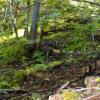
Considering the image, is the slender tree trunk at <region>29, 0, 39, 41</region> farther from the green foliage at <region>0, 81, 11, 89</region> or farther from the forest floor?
the green foliage at <region>0, 81, 11, 89</region>

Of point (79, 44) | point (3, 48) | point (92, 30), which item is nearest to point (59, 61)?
point (79, 44)

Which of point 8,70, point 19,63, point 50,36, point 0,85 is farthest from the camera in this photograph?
point 50,36

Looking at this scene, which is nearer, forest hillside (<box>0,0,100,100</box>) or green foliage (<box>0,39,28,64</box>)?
forest hillside (<box>0,0,100,100</box>)

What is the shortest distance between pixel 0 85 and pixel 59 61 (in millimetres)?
1783

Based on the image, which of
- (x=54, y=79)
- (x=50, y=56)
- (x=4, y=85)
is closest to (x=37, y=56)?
(x=50, y=56)

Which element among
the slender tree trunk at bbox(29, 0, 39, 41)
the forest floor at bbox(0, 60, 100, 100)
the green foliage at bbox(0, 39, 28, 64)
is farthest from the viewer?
the slender tree trunk at bbox(29, 0, 39, 41)

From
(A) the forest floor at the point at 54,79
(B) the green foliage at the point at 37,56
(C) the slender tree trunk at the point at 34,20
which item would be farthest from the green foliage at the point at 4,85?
(C) the slender tree trunk at the point at 34,20

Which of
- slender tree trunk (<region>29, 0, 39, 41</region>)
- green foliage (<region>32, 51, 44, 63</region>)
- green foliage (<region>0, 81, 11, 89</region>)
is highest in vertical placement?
slender tree trunk (<region>29, 0, 39, 41</region>)

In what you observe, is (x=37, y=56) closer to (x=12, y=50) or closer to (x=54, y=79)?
(x=12, y=50)

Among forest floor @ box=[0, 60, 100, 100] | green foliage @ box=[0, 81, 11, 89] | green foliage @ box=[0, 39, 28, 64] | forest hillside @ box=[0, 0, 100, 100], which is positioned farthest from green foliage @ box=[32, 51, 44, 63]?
green foliage @ box=[0, 81, 11, 89]

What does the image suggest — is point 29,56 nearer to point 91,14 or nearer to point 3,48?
point 3,48

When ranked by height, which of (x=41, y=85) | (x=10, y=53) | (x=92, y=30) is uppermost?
(x=92, y=30)

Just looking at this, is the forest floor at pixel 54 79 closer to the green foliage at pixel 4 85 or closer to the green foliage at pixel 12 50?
the green foliage at pixel 4 85

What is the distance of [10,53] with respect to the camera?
8.17 m
